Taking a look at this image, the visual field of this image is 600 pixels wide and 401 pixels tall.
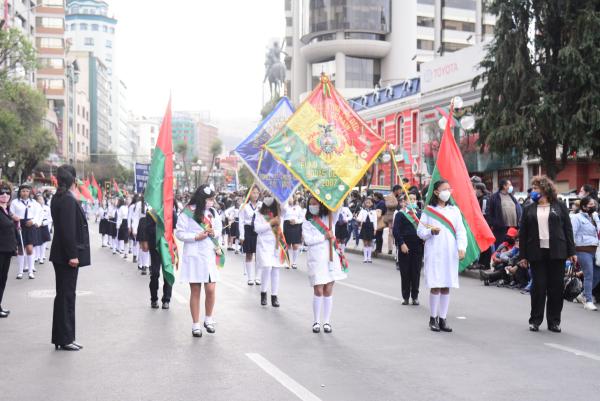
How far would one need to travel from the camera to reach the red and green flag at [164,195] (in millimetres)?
9859

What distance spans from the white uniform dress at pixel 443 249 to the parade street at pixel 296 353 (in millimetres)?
665

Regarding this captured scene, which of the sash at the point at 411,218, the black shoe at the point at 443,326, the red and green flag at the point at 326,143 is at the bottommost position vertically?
the black shoe at the point at 443,326

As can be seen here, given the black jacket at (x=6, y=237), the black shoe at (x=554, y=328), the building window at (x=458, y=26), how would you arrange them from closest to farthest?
the black shoe at (x=554, y=328), the black jacket at (x=6, y=237), the building window at (x=458, y=26)

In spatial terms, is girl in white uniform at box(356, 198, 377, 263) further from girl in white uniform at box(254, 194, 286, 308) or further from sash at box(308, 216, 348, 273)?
sash at box(308, 216, 348, 273)

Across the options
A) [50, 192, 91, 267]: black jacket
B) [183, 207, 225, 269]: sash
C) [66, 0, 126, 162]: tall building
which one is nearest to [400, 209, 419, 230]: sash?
[183, 207, 225, 269]: sash

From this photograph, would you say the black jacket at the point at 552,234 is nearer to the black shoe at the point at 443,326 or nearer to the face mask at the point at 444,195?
the face mask at the point at 444,195

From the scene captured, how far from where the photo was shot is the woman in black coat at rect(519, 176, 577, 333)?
373 inches

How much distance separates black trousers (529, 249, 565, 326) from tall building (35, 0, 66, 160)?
81.1 meters

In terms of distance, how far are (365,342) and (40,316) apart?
470cm

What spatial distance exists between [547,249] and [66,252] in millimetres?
5778

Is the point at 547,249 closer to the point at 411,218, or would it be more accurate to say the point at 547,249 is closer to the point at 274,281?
the point at 411,218

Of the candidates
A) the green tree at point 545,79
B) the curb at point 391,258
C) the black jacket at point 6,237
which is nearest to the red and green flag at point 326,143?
the black jacket at point 6,237

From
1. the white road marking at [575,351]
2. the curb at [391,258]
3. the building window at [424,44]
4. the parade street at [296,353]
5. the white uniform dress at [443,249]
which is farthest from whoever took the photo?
the building window at [424,44]

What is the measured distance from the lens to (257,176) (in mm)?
12531
